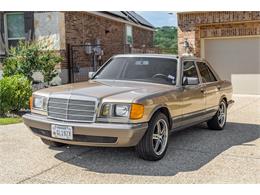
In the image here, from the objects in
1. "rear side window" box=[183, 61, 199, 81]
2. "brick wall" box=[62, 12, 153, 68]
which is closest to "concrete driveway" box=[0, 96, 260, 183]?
"rear side window" box=[183, 61, 199, 81]

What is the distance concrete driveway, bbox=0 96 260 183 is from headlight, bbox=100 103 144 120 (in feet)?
2.41

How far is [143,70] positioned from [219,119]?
2.40m

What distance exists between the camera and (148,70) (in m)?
6.58

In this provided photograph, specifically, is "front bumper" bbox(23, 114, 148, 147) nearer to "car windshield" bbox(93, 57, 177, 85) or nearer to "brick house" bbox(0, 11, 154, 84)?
"car windshield" bbox(93, 57, 177, 85)

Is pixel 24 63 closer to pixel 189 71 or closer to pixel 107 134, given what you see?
pixel 189 71

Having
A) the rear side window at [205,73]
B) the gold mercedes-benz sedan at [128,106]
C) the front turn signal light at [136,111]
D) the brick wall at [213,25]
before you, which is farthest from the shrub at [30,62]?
the front turn signal light at [136,111]

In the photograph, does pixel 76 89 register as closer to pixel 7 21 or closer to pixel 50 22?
pixel 50 22

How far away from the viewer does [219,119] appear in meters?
8.07

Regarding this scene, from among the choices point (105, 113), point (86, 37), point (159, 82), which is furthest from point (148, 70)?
point (86, 37)

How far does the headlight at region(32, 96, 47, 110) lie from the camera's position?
224 inches

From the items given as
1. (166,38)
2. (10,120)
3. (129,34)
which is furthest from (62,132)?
(166,38)

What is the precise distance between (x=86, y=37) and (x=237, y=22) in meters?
6.55

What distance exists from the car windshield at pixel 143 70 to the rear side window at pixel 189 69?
0.85 ft

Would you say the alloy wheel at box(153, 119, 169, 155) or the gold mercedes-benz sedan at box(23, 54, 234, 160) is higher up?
the gold mercedes-benz sedan at box(23, 54, 234, 160)
